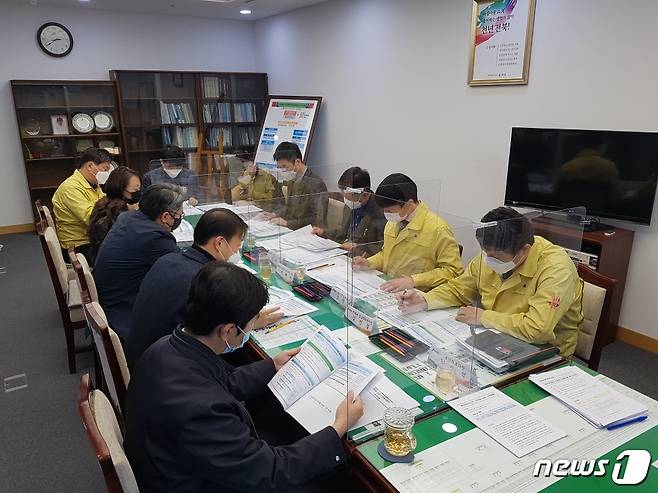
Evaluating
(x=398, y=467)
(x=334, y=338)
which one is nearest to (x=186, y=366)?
(x=398, y=467)

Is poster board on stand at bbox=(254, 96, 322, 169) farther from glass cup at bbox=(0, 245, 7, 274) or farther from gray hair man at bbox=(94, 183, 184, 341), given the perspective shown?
gray hair man at bbox=(94, 183, 184, 341)

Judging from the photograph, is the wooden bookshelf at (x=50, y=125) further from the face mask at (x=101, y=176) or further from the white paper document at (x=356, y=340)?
the white paper document at (x=356, y=340)

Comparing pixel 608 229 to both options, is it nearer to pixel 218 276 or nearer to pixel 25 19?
pixel 218 276

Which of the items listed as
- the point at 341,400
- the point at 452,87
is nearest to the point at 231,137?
the point at 452,87

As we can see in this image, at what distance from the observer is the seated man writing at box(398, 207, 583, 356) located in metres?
1.75

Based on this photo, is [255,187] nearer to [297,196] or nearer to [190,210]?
[190,210]

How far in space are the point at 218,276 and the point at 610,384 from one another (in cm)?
125

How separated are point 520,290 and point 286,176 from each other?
2667mm

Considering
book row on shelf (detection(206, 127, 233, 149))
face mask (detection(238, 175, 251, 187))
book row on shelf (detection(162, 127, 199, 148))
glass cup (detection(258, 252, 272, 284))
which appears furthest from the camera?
book row on shelf (detection(206, 127, 233, 149))

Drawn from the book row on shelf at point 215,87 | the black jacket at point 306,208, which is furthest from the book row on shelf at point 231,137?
the black jacket at point 306,208

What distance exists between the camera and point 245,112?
6.83 meters

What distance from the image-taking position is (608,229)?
312 cm

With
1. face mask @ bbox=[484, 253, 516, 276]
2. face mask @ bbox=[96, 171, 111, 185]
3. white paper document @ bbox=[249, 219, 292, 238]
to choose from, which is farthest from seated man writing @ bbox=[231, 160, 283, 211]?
face mask @ bbox=[484, 253, 516, 276]

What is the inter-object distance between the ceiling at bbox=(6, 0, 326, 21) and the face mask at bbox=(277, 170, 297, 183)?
244 cm
